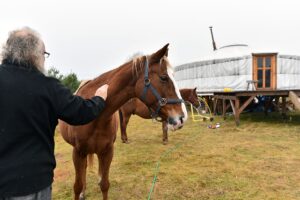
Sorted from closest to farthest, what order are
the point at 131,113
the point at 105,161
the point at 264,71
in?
1. the point at 105,161
2. the point at 131,113
3. the point at 264,71

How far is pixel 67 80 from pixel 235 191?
87.7 feet

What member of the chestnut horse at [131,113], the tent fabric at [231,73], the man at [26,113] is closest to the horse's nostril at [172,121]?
the man at [26,113]

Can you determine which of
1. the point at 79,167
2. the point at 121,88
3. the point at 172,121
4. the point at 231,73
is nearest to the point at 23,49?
the point at 121,88

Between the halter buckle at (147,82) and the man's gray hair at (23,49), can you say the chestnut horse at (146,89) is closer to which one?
the halter buckle at (147,82)

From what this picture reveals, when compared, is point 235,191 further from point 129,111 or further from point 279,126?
point 279,126

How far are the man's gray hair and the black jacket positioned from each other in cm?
4

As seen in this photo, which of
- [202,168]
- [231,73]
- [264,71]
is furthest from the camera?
[231,73]

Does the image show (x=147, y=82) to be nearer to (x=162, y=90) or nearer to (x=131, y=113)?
(x=162, y=90)

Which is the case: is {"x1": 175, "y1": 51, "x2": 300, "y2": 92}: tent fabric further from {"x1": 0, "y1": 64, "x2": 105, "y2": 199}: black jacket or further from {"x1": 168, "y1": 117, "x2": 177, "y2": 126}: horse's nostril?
{"x1": 0, "y1": 64, "x2": 105, "y2": 199}: black jacket

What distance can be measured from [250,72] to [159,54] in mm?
12445

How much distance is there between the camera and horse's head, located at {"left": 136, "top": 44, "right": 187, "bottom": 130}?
2.14 meters

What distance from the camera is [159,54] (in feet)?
7.14

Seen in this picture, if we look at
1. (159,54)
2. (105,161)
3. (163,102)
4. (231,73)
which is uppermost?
(159,54)

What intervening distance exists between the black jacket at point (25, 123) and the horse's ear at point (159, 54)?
0.96 meters
